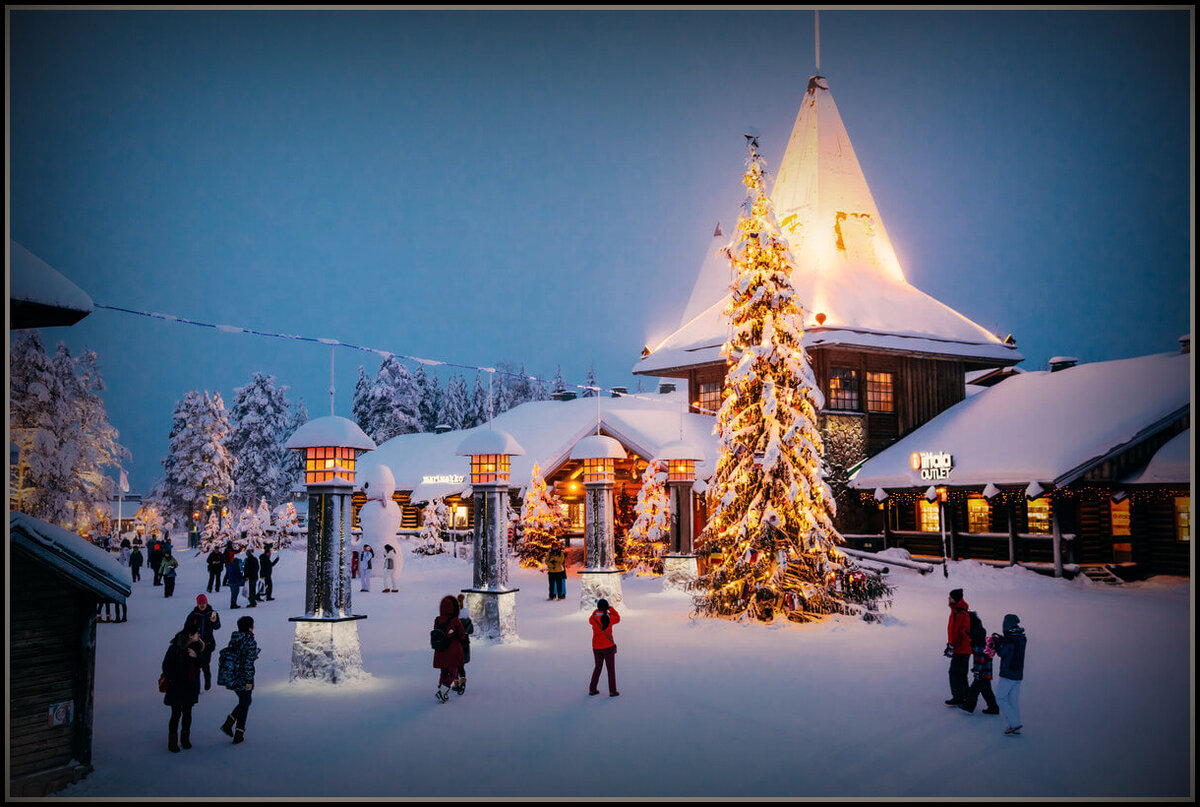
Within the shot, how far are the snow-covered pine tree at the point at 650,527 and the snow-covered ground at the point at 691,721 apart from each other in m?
12.1

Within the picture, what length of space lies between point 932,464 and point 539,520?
571 inches

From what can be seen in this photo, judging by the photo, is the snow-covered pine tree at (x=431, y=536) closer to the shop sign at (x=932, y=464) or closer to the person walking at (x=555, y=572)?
the person walking at (x=555, y=572)

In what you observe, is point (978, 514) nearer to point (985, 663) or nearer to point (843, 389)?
point (843, 389)

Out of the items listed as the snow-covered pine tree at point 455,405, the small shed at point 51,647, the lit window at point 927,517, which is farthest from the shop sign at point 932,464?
the snow-covered pine tree at point 455,405

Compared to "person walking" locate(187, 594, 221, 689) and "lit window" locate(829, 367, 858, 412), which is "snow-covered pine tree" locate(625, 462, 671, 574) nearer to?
"lit window" locate(829, 367, 858, 412)

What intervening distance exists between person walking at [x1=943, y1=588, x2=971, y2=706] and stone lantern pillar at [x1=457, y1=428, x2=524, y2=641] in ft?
28.6

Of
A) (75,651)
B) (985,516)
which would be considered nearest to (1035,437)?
(985,516)

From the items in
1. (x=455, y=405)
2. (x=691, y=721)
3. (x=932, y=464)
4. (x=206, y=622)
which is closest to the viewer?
(x=691, y=721)

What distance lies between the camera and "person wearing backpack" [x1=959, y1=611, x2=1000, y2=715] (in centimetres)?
1064

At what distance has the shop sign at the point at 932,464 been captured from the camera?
28266 mm

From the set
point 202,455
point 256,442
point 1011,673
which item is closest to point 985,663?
point 1011,673

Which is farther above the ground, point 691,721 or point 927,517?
point 927,517

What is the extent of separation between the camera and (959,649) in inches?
430

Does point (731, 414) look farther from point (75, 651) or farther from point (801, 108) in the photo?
point (801, 108)
